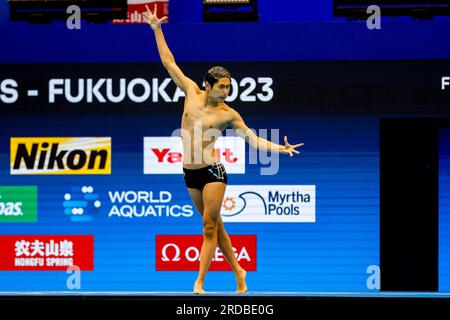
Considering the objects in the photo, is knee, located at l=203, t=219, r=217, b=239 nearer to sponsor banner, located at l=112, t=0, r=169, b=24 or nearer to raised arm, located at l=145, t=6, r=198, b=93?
raised arm, located at l=145, t=6, r=198, b=93

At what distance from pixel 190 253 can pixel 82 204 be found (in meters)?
1.23

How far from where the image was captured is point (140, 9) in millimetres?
10516

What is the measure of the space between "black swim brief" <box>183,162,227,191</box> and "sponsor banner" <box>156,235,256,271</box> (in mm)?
3076

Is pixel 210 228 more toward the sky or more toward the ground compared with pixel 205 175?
more toward the ground

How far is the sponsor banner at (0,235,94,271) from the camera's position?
10.6 meters

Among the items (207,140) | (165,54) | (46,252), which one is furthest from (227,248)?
(46,252)

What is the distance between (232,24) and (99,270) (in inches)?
112

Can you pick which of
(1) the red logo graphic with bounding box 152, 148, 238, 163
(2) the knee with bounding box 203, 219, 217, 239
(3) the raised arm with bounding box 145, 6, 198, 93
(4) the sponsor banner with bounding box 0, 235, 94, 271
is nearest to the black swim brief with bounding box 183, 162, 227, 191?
(2) the knee with bounding box 203, 219, 217, 239

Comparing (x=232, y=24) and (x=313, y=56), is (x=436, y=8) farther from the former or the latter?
(x=232, y=24)

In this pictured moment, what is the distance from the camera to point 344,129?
1054 cm

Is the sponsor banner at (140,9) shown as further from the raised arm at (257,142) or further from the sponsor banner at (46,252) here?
the raised arm at (257,142)

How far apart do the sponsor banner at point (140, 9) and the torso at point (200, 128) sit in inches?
123

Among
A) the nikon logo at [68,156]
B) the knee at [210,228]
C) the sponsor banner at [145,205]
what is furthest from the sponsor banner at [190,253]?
the knee at [210,228]

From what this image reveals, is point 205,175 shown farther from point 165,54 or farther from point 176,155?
point 176,155
